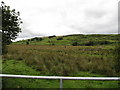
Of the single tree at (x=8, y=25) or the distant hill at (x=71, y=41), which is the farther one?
the distant hill at (x=71, y=41)

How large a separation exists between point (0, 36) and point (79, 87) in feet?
16.3

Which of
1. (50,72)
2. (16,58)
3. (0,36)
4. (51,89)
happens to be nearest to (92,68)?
(50,72)

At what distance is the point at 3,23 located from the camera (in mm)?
7195

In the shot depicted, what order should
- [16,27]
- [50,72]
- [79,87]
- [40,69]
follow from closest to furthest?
[79,87]
[16,27]
[50,72]
[40,69]

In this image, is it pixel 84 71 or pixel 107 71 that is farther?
pixel 84 71

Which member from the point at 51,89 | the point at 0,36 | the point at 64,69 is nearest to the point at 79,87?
the point at 51,89

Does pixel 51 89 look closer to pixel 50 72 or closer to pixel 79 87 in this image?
pixel 79 87

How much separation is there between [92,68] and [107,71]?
4.21 ft

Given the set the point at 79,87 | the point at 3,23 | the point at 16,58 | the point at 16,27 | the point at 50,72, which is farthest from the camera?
the point at 16,58

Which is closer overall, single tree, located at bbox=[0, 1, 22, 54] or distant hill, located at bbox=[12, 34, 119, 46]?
single tree, located at bbox=[0, 1, 22, 54]

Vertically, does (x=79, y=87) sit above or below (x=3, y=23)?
below

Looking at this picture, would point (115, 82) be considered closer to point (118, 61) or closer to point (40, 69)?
point (118, 61)

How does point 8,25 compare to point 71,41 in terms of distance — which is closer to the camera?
point 8,25

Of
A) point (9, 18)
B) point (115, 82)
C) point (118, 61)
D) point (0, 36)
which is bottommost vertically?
point (115, 82)
